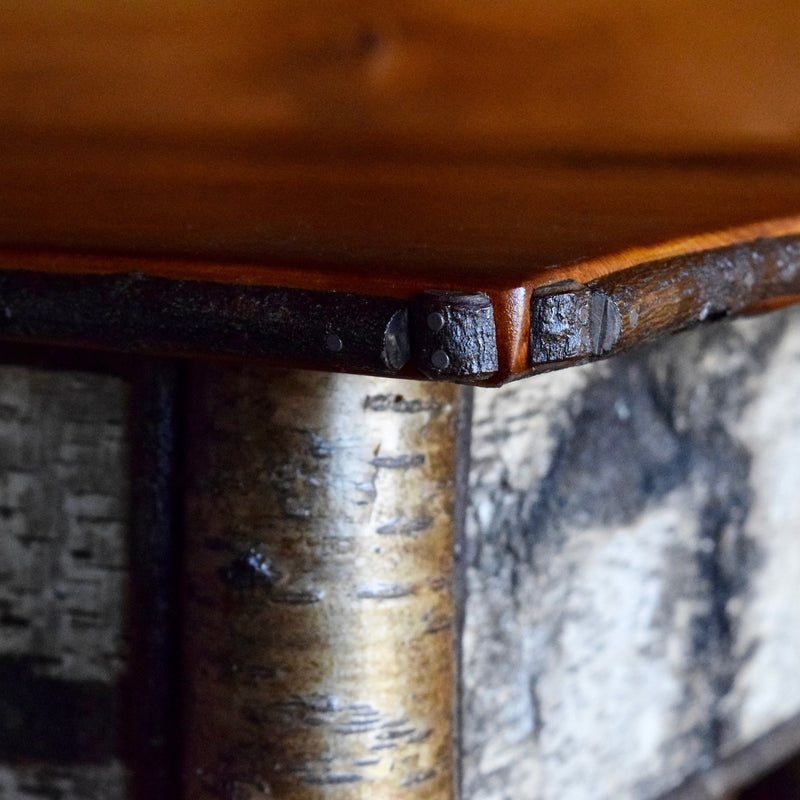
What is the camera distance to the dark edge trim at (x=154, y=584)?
806 millimetres

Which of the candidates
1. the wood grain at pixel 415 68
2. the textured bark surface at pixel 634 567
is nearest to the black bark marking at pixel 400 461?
the textured bark surface at pixel 634 567

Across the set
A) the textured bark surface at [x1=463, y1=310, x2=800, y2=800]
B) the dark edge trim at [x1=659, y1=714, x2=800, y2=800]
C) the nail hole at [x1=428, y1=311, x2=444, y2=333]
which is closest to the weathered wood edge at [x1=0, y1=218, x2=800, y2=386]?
the nail hole at [x1=428, y1=311, x2=444, y2=333]

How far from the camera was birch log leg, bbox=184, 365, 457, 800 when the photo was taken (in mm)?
730

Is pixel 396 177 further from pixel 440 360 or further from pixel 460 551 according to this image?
pixel 440 360

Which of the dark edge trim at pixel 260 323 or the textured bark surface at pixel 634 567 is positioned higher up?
the dark edge trim at pixel 260 323

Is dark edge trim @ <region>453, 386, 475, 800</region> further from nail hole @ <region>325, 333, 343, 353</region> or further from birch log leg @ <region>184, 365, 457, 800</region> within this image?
nail hole @ <region>325, 333, 343, 353</region>

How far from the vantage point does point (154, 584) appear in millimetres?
824

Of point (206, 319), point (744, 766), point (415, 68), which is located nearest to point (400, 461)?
point (206, 319)

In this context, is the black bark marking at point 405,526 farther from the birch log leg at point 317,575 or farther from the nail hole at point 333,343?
the nail hole at point 333,343

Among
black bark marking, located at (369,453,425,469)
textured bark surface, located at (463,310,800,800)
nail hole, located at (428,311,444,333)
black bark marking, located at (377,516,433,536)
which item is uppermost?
nail hole, located at (428,311,444,333)

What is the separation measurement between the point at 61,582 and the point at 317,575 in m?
0.23

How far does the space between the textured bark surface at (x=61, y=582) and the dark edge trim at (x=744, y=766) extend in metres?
0.58

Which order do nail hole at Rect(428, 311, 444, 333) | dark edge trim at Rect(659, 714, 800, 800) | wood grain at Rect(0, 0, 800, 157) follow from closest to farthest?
1. nail hole at Rect(428, 311, 444, 333)
2. dark edge trim at Rect(659, 714, 800, 800)
3. wood grain at Rect(0, 0, 800, 157)

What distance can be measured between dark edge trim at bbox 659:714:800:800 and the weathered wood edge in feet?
2.10
